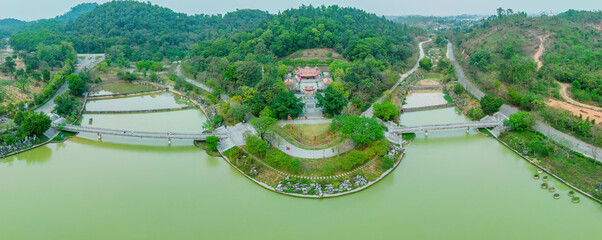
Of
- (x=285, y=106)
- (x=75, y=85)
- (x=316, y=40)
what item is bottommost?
(x=285, y=106)

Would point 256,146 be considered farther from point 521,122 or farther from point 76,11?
point 76,11

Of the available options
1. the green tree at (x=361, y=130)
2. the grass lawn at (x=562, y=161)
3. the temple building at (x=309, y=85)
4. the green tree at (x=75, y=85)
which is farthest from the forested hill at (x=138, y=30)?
the grass lawn at (x=562, y=161)

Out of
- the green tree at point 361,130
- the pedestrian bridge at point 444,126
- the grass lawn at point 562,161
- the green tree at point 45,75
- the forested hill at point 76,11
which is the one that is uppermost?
the forested hill at point 76,11

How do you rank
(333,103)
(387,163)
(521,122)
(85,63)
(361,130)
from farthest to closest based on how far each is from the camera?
(85,63), (333,103), (521,122), (361,130), (387,163)

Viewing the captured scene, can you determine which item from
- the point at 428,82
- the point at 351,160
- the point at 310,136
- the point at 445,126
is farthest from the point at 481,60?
the point at 351,160

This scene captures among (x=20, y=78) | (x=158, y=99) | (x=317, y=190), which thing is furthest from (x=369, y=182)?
(x=20, y=78)

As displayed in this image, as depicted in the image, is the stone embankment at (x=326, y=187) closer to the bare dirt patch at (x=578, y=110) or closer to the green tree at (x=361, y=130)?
the green tree at (x=361, y=130)

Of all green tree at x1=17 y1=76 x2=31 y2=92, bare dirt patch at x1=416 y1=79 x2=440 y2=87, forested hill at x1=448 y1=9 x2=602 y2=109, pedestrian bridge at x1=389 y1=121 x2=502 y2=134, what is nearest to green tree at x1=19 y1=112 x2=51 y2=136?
green tree at x1=17 y1=76 x2=31 y2=92
